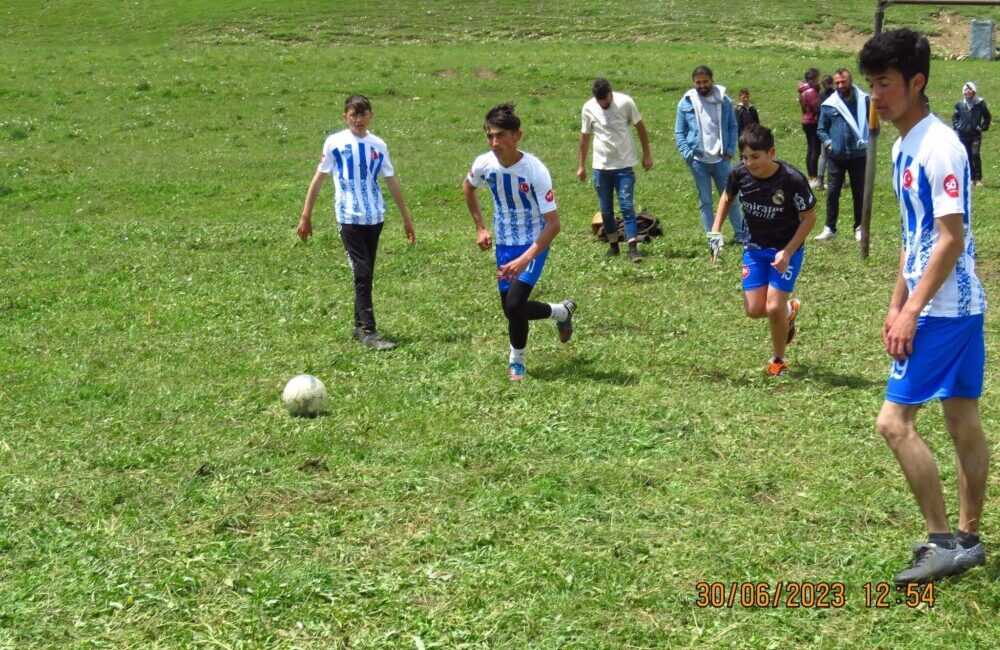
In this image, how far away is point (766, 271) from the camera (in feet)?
27.2

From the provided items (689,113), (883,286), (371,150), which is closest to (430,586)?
(371,150)

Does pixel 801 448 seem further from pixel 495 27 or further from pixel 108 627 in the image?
pixel 495 27

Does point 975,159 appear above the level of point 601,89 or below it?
below

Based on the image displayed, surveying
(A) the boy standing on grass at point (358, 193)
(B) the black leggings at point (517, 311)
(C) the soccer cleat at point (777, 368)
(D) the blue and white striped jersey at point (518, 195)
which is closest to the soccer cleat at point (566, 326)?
(B) the black leggings at point (517, 311)

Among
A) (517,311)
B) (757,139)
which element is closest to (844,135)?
(757,139)

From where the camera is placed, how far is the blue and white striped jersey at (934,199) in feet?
15.0

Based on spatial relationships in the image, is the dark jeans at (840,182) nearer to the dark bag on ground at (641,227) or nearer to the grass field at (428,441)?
the grass field at (428,441)

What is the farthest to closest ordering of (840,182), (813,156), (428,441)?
(813,156)
(840,182)
(428,441)

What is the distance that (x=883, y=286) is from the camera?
11.1 metres

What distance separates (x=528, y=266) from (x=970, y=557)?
4283mm

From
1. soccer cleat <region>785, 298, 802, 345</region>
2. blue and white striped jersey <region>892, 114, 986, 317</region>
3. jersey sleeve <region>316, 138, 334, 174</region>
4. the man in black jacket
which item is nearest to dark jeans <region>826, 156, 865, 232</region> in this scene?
soccer cleat <region>785, 298, 802, 345</region>

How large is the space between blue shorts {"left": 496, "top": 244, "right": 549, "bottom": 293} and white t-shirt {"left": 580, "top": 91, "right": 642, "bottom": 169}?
4.28 meters
